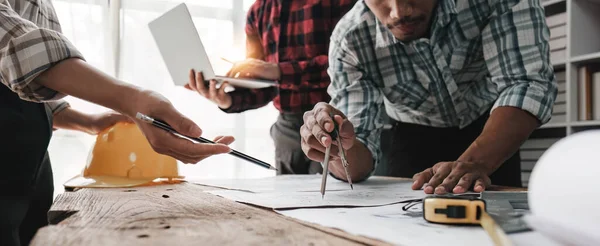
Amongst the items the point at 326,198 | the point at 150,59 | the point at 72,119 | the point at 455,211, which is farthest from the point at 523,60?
the point at 150,59

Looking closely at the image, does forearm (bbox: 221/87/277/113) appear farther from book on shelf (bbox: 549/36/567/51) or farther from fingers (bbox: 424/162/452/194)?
book on shelf (bbox: 549/36/567/51)

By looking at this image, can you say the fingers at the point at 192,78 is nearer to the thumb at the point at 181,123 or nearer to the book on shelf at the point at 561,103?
the thumb at the point at 181,123

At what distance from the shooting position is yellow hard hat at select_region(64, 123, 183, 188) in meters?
1.32

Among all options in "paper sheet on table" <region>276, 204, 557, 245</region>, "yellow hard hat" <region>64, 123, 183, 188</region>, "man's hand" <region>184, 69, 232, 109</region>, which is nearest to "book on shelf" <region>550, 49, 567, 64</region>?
"man's hand" <region>184, 69, 232, 109</region>

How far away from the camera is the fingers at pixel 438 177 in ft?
3.27

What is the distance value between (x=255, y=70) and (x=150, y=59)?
146cm

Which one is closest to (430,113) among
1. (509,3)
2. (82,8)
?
(509,3)

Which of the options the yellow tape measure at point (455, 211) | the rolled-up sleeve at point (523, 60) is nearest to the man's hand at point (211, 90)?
the rolled-up sleeve at point (523, 60)

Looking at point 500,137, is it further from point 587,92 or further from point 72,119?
point 587,92

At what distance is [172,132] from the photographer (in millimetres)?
888

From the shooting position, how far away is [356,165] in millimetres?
1364

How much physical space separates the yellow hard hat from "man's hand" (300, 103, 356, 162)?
0.39m

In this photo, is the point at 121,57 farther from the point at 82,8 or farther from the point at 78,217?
the point at 78,217

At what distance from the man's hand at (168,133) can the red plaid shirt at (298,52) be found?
1095 mm
